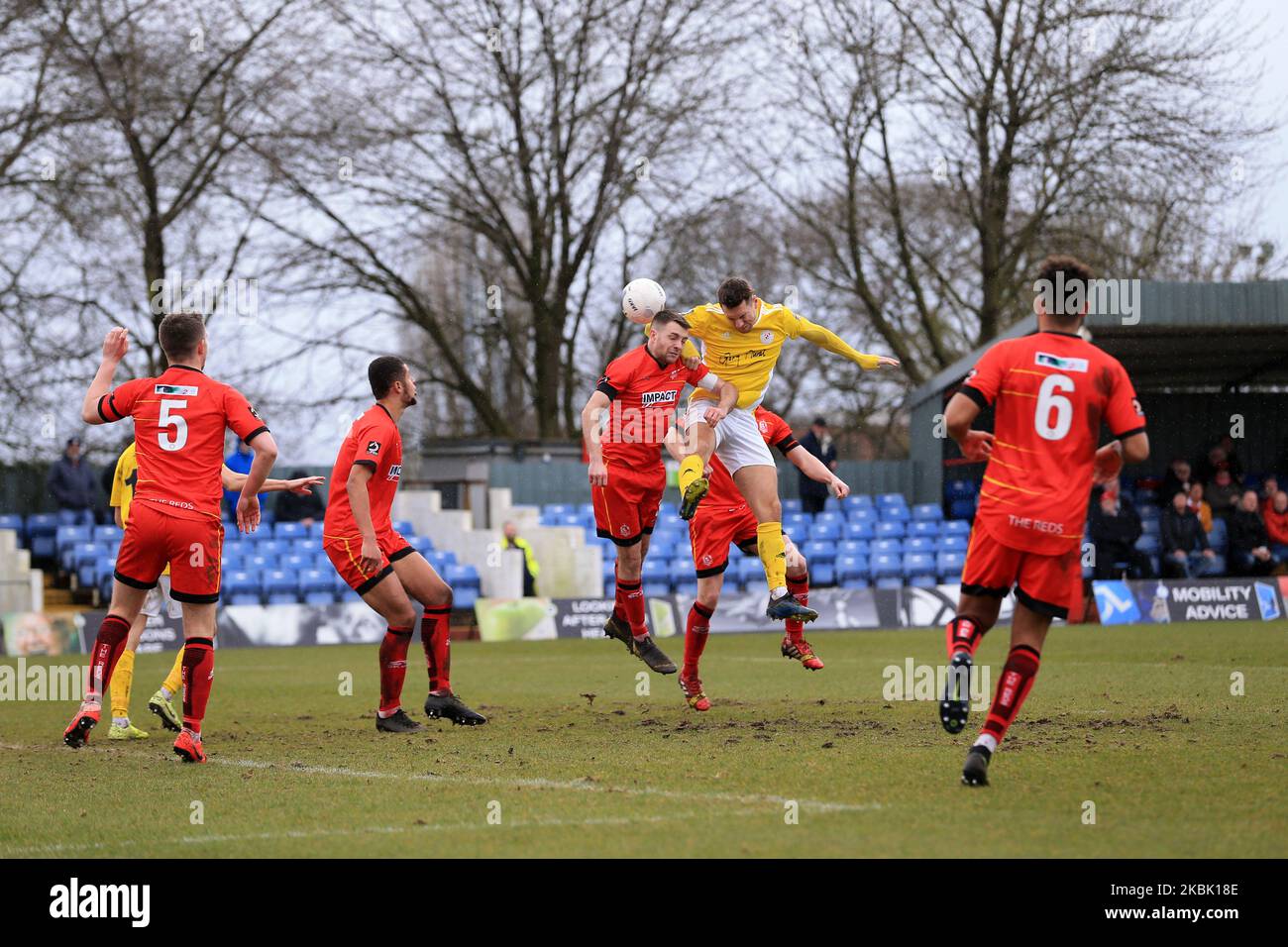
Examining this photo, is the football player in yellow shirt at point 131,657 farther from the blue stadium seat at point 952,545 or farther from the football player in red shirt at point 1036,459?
the blue stadium seat at point 952,545

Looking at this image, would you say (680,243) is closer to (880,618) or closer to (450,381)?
(450,381)

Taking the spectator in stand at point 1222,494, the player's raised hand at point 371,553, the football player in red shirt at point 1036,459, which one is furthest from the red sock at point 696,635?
the spectator in stand at point 1222,494

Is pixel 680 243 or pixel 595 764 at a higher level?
pixel 680 243

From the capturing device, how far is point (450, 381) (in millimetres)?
35438

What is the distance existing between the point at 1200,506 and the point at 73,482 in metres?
18.9

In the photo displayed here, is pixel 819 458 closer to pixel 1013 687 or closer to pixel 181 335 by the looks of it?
pixel 181 335

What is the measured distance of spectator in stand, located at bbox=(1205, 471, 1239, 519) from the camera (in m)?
27.0

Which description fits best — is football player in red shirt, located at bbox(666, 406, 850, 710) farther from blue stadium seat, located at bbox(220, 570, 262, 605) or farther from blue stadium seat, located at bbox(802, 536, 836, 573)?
blue stadium seat, located at bbox(802, 536, 836, 573)

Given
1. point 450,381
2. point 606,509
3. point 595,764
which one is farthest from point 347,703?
point 450,381

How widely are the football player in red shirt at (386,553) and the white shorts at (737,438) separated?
2187mm

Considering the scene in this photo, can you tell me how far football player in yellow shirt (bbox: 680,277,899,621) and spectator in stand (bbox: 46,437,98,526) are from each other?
17.1 metres

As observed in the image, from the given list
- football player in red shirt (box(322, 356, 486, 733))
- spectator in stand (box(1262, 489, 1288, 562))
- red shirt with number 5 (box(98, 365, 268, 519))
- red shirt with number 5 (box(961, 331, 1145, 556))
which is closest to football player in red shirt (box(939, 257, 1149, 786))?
red shirt with number 5 (box(961, 331, 1145, 556))

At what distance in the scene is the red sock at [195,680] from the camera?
8.99 meters
